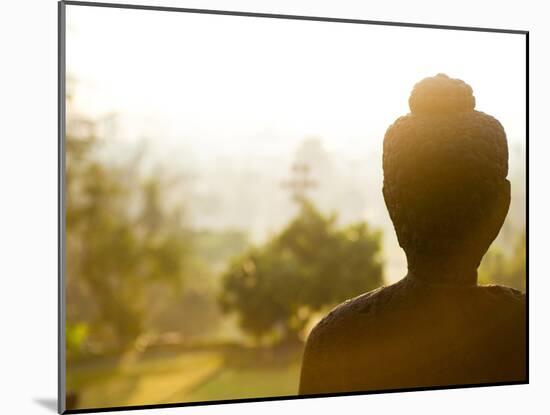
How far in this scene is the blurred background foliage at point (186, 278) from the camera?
4.27 metres

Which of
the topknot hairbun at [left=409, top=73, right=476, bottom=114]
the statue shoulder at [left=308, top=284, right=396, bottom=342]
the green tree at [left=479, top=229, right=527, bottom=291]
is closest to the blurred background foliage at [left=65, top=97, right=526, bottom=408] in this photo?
the green tree at [left=479, top=229, right=527, bottom=291]

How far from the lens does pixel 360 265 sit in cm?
507

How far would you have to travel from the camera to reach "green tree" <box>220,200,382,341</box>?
496 centimetres

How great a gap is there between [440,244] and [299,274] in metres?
1.66

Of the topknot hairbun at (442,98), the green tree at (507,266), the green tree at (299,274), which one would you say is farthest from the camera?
the green tree at (299,274)

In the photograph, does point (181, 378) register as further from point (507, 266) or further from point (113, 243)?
point (507, 266)

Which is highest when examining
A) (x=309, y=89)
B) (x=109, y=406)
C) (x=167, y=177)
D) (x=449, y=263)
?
(x=309, y=89)

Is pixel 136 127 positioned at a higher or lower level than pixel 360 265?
higher

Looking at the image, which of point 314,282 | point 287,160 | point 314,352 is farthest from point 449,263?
point 314,282

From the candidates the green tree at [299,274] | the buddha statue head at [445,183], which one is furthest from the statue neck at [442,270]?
the green tree at [299,274]

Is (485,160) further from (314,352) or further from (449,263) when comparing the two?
(314,352)

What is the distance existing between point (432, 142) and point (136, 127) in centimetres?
157

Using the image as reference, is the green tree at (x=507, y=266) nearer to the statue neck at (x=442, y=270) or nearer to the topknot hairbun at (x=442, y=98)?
the statue neck at (x=442, y=270)

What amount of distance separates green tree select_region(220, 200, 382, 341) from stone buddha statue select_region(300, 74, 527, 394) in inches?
47.6
